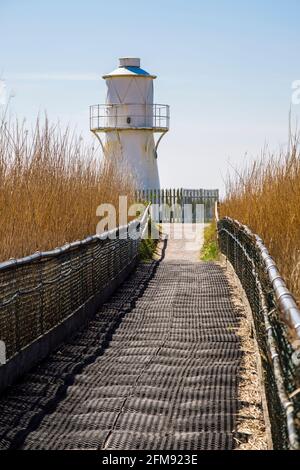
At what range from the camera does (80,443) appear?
518 centimetres

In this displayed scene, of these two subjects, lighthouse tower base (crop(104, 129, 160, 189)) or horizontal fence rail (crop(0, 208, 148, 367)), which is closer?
horizontal fence rail (crop(0, 208, 148, 367))

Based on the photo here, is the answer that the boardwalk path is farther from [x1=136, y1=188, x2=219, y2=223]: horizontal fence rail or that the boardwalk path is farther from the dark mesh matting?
[x1=136, y1=188, x2=219, y2=223]: horizontal fence rail

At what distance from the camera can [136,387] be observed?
6.72m

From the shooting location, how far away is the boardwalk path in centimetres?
533

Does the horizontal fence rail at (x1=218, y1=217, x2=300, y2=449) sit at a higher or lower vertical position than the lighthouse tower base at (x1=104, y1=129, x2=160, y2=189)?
lower

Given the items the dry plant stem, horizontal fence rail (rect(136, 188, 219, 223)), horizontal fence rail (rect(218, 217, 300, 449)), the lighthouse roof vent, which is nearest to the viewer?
horizontal fence rail (rect(218, 217, 300, 449))

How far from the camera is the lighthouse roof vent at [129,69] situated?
38375mm

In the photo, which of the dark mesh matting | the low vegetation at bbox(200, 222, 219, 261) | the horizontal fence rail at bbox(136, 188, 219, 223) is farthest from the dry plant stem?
the horizontal fence rail at bbox(136, 188, 219, 223)

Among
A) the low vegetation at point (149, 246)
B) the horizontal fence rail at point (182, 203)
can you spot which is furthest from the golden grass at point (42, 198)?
the horizontal fence rail at point (182, 203)

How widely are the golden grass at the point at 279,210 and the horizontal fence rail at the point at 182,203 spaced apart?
69.0ft

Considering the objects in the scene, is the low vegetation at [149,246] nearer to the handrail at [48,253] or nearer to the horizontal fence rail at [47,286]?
the handrail at [48,253]

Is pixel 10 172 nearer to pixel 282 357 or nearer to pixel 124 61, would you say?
pixel 282 357

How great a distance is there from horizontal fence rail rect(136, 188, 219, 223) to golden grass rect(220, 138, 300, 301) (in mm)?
21017

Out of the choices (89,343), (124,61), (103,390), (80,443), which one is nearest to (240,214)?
(89,343)
